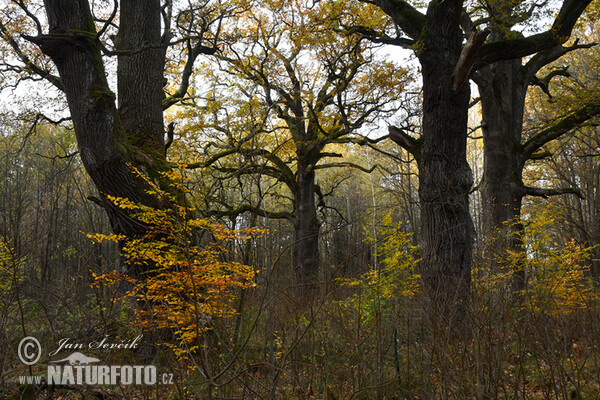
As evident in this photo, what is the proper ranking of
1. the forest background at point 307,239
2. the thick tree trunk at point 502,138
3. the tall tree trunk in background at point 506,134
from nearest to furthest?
the forest background at point 307,239
the tall tree trunk in background at point 506,134
the thick tree trunk at point 502,138

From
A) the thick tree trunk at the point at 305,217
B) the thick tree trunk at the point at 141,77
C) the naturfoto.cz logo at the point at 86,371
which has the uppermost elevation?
the thick tree trunk at the point at 141,77

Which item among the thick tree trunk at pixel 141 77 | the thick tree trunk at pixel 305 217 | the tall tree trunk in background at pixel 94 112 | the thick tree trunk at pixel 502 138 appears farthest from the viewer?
the thick tree trunk at pixel 305 217

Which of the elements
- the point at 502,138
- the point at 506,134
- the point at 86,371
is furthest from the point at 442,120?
the point at 86,371

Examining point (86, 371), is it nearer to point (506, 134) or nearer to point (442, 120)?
point (442, 120)

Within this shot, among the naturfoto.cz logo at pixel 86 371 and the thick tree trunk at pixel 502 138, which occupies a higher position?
the thick tree trunk at pixel 502 138

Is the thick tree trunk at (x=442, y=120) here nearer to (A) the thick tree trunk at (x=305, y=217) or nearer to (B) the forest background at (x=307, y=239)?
(B) the forest background at (x=307, y=239)

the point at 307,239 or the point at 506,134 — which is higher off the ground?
the point at 506,134

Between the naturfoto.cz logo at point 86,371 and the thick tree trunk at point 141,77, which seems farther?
the thick tree trunk at point 141,77

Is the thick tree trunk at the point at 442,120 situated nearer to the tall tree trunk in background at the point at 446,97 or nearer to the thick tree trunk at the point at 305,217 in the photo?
the tall tree trunk in background at the point at 446,97

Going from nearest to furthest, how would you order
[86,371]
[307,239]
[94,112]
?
[86,371]
[94,112]
[307,239]

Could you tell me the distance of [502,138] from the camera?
936cm

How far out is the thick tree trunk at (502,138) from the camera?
361 inches

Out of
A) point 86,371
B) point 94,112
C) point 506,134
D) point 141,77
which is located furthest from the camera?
point 506,134

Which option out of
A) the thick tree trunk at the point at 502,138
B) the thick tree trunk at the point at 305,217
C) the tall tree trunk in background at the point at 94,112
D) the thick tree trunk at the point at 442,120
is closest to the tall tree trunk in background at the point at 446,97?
the thick tree trunk at the point at 442,120
